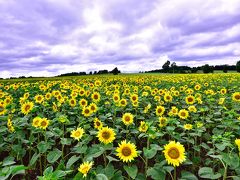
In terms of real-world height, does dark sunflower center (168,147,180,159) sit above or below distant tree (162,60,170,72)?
above

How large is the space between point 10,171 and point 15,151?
175cm

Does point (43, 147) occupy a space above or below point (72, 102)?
below

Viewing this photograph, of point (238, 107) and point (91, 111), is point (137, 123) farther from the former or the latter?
point (238, 107)

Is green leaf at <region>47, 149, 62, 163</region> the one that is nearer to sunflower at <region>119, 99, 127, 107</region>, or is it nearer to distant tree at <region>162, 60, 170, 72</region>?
sunflower at <region>119, 99, 127, 107</region>

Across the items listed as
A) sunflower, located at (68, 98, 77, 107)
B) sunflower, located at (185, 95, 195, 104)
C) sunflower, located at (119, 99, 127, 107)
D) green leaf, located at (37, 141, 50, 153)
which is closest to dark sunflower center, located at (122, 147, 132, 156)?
green leaf, located at (37, 141, 50, 153)

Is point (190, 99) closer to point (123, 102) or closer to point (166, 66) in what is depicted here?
point (123, 102)

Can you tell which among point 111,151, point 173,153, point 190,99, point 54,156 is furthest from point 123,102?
point 173,153

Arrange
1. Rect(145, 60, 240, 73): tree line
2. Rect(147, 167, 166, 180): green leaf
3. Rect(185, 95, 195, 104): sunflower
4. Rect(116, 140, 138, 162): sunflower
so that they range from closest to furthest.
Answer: Rect(147, 167, 166, 180): green leaf
Rect(116, 140, 138, 162): sunflower
Rect(185, 95, 195, 104): sunflower
Rect(145, 60, 240, 73): tree line

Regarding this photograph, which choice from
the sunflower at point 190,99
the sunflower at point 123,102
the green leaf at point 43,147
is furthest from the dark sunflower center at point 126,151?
the sunflower at point 190,99

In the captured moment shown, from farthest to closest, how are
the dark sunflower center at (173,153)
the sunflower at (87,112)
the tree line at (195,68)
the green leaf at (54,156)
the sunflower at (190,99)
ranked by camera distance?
the tree line at (195,68) → the sunflower at (190,99) → the sunflower at (87,112) → the green leaf at (54,156) → the dark sunflower center at (173,153)

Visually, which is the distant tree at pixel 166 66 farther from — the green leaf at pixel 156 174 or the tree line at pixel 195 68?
the green leaf at pixel 156 174

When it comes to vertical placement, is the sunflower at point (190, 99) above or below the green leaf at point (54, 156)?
above

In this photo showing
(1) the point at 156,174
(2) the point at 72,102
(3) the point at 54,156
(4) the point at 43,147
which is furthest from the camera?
(2) the point at 72,102

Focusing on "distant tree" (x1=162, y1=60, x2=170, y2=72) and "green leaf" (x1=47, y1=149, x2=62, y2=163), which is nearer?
"green leaf" (x1=47, y1=149, x2=62, y2=163)
